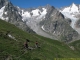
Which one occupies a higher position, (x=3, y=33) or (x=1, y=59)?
(x=3, y=33)

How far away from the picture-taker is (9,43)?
3337 inches

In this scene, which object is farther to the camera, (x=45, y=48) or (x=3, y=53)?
(x=45, y=48)

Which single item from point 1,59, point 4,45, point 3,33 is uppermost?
point 3,33

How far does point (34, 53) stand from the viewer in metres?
83.4

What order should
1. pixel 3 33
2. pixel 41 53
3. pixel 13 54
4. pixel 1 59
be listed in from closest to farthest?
pixel 1 59
pixel 13 54
pixel 41 53
pixel 3 33

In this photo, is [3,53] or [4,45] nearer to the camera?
[3,53]

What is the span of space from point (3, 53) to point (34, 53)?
13324 mm

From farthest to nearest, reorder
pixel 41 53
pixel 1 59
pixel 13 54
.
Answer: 1. pixel 41 53
2. pixel 13 54
3. pixel 1 59

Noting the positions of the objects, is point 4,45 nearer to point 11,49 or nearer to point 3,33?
point 11,49

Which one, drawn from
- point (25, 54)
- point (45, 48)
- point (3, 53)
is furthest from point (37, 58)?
point (45, 48)

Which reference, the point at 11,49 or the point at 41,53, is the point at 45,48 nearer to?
the point at 41,53

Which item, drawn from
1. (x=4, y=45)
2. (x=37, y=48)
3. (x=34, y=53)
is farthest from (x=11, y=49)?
(x=37, y=48)

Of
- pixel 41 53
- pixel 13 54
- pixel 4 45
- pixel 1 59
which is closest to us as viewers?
pixel 1 59

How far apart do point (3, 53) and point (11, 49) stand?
5751 mm
